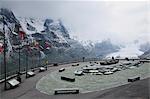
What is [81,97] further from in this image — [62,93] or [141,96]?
[141,96]

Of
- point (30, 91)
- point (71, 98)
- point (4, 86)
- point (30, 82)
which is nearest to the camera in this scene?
point (71, 98)

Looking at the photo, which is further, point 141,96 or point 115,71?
point 115,71

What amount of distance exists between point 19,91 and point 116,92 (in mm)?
15587

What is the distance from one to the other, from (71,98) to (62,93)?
13.8 feet

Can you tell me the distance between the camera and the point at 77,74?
210 feet

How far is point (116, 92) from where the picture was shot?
39.4 meters

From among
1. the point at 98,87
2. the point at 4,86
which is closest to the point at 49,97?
the point at 98,87

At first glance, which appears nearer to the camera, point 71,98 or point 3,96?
point 71,98

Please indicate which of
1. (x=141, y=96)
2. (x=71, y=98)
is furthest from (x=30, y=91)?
(x=141, y=96)

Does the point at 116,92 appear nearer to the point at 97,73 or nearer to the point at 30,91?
the point at 30,91

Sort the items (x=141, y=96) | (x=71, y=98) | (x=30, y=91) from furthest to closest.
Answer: (x=30, y=91) < (x=71, y=98) < (x=141, y=96)

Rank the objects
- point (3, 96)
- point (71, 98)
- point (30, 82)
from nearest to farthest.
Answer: point (71, 98)
point (3, 96)
point (30, 82)

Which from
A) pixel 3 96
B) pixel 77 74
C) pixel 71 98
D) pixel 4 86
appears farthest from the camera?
pixel 77 74

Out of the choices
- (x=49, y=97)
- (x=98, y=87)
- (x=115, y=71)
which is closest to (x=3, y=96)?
(x=49, y=97)
